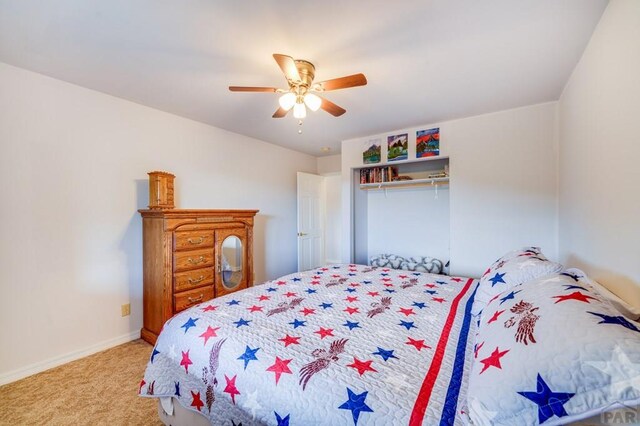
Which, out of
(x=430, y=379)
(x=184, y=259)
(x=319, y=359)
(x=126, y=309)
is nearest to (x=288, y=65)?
(x=319, y=359)

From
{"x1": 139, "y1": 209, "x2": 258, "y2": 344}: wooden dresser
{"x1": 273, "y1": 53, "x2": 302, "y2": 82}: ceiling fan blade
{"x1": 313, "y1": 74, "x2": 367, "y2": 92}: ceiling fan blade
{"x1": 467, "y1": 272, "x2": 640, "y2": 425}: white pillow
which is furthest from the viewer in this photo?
{"x1": 139, "y1": 209, "x2": 258, "y2": 344}: wooden dresser

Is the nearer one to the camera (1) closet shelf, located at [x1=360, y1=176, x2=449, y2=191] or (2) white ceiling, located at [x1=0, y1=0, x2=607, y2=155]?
(2) white ceiling, located at [x1=0, y1=0, x2=607, y2=155]

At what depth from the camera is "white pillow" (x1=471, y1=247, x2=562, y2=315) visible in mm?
1411

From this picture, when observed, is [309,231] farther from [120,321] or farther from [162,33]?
[162,33]

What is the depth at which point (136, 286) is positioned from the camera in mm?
2775

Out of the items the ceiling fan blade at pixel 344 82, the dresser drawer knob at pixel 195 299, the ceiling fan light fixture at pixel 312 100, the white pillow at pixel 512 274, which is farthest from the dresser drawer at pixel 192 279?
the white pillow at pixel 512 274

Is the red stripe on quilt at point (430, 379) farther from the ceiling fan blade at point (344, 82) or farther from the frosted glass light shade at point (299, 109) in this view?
the frosted glass light shade at point (299, 109)

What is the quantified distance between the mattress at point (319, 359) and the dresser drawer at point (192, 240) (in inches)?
44.3

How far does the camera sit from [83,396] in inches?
74.2

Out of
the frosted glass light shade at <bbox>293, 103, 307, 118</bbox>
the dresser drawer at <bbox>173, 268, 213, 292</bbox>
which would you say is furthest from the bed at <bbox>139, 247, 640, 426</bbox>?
the frosted glass light shade at <bbox>293, 103, 307, 118</bbox>

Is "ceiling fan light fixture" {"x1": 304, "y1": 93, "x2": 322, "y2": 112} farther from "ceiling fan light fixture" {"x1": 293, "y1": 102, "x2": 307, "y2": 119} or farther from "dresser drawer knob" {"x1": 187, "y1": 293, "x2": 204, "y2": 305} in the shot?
"dresser drawer knob" {"x1": 187, "y1": 293, "x2": 204, "y2": 305}

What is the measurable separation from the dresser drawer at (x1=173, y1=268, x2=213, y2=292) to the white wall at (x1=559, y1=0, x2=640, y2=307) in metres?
3.14

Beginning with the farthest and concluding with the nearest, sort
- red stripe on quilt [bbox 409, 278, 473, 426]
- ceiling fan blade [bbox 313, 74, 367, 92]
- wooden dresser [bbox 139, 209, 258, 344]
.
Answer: wooden dresser [bbox 139, 209, 258, 344], ceiling fan blade [bbox 313, 74, 367, 92], red stripe on quilt [bbox 409, 278, 473, 426]

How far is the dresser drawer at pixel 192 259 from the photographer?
261cm
